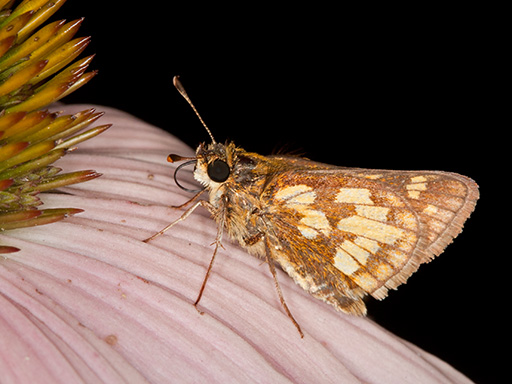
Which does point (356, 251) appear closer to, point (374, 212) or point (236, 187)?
point (374, 212)

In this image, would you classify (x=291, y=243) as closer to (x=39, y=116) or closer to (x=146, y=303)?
(x=146, y=303)

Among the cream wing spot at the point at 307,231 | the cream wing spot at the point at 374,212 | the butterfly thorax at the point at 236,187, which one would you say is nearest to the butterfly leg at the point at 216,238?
the butterfly thorax at the point at 236,187

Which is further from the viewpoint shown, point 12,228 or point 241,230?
point 241,230

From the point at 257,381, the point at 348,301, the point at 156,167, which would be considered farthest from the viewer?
the point at 156,167

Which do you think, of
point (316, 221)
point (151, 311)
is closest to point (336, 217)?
point (316, 221)

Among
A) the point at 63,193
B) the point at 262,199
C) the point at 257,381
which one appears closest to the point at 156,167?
the point at 63,193

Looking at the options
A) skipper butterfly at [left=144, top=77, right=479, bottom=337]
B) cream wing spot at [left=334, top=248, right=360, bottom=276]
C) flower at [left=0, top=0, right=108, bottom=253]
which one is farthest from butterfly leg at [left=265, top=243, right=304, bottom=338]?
flower at [left=0, top=0, right=108, bottom=253]

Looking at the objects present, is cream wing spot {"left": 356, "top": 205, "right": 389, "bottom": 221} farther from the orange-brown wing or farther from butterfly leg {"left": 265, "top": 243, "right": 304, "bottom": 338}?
butterfly leg {"left": 265, "top": 243, "right": 304, "bottom": 338}

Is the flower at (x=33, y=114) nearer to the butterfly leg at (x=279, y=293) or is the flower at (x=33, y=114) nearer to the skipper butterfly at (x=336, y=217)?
the skipper butterfly at (x=336, y=217)
